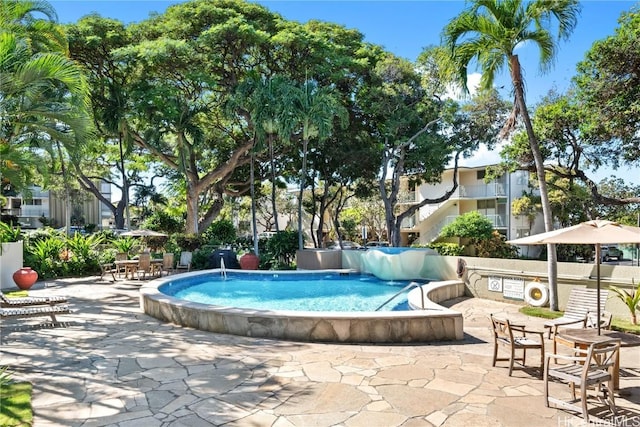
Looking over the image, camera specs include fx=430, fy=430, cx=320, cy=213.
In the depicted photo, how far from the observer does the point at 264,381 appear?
217 inches

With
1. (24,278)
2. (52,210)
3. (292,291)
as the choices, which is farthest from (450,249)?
(52,210)

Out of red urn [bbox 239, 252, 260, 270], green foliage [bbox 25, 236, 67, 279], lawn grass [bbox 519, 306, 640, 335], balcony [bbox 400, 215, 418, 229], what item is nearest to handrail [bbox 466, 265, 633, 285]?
lawn grass [bbox 519, 306, 640, 335]

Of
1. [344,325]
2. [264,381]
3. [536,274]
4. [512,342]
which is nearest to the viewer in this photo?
[264,381]

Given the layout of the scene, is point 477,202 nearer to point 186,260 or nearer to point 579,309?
point 186,260

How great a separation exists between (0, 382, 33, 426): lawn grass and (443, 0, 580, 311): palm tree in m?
9.93

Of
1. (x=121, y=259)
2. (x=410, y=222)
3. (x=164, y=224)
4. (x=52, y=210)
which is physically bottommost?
(x=121, y=259)

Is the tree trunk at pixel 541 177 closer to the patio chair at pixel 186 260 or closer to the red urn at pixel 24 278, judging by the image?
the patio chair at pixel 186 260

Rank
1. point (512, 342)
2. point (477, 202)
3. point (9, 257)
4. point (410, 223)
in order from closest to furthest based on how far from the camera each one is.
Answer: point (512, 342) < point (9, 257) < point (477, 202) < point (410, 223)

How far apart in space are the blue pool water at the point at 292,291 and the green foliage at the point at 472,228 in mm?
3870

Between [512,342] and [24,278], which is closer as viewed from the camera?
[512,342]

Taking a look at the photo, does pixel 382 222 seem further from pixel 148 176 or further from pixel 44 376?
pixel 44 376

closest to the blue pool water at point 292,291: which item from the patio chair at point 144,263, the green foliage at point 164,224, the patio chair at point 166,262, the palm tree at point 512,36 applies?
the patio chair at point 166,262

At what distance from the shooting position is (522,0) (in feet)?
32.5

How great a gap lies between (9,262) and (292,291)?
9295mm
